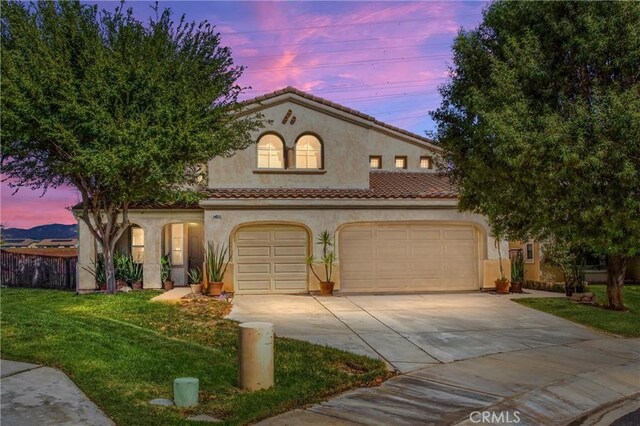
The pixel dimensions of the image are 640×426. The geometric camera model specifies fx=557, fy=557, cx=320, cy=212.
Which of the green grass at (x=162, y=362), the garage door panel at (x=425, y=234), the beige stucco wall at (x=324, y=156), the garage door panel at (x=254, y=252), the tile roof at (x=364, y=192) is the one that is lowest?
the green grass at (x=162, y=362)

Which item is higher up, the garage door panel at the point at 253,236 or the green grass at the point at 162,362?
the garage door panel at the point at 253,236

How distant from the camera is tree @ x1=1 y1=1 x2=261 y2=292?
1488cm

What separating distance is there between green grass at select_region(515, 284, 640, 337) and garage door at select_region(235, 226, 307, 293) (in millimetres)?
7294

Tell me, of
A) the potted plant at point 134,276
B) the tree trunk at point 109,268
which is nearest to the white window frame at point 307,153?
the potted plant at point 134,276

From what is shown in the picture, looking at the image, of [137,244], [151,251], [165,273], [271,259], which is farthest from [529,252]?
[137,244]

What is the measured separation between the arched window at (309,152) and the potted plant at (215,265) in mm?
4337

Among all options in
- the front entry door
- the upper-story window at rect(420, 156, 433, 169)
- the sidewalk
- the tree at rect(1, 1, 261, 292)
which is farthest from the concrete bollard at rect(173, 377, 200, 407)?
the upper-story window at rect(420, 156, 433, 169)

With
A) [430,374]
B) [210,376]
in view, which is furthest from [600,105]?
[210,376]

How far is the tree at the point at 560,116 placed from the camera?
1051cm

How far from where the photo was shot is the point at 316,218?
63.3ft

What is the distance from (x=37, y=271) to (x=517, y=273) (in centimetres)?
1937

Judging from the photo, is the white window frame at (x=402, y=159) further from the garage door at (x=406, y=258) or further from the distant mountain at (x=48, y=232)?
the distant mountain at (x=48, y=232)

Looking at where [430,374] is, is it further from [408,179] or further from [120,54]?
[408,179]

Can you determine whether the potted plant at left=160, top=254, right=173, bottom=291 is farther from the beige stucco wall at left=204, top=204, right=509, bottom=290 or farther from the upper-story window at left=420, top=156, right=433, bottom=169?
the upper-story window at left=420, top=156, right=433, bottom=169
